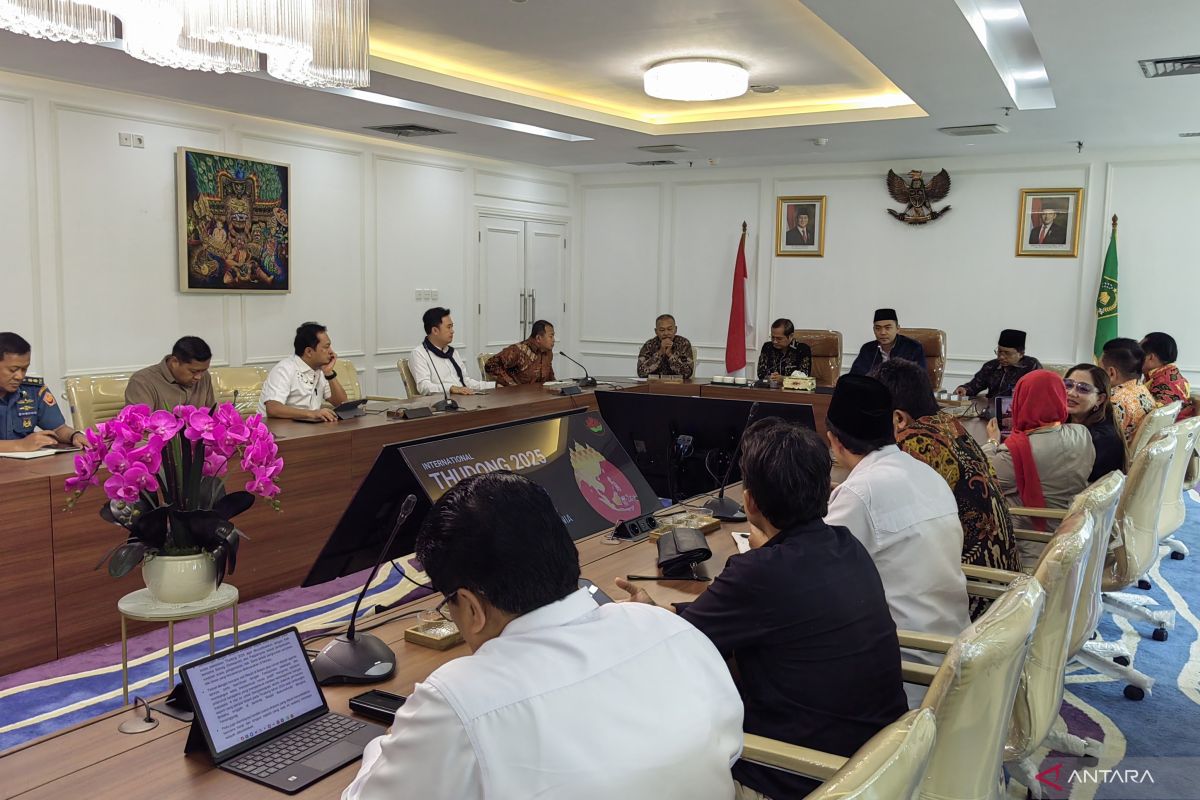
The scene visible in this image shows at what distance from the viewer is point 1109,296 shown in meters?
7.65

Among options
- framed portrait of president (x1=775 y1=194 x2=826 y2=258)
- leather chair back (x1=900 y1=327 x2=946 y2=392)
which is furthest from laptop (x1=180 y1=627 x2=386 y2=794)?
framed portrait of president (x1=775 y1=194 x2=826 y2=258)

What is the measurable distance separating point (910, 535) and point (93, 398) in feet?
13.2

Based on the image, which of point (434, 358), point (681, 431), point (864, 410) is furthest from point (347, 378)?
point (864, 410)

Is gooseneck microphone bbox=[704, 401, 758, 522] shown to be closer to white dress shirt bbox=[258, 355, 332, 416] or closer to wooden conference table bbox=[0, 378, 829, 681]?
wooden conference table bbox=[0, 378, 829, 681]

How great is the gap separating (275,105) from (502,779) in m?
5.79

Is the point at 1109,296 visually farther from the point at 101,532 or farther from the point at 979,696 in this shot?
the point at 101,532

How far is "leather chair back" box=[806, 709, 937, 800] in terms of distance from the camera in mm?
934

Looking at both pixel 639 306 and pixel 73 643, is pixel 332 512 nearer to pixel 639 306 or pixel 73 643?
pixel 73 643

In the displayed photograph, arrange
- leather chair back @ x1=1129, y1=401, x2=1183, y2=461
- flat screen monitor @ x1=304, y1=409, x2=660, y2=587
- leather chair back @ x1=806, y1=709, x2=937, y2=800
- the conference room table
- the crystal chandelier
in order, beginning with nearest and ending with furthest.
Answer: leather chair back @ x1=806, y1=709, x2=937, y2=800 → the conference room table → flat screen monitor @ x1=304, y1=409, x2=660, y2=587 → the crystal chandelier → leather chair back @ x1=1129, y1=401, x2=1183, y2=461

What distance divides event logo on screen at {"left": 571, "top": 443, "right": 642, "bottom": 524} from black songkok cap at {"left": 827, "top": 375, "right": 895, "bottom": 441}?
0.75 m

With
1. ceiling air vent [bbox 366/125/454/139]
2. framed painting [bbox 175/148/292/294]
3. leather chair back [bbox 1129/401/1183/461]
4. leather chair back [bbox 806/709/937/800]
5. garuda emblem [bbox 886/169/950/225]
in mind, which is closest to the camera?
leather chair back [bbox 806/709/937/800]

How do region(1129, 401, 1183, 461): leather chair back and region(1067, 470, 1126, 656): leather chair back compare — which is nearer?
region(1067, 470, 1126, 656): leather chair back

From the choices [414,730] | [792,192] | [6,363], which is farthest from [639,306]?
[414,730]

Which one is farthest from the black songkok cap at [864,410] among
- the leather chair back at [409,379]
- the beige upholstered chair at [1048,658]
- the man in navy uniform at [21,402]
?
the leather chair back at [409,379]
